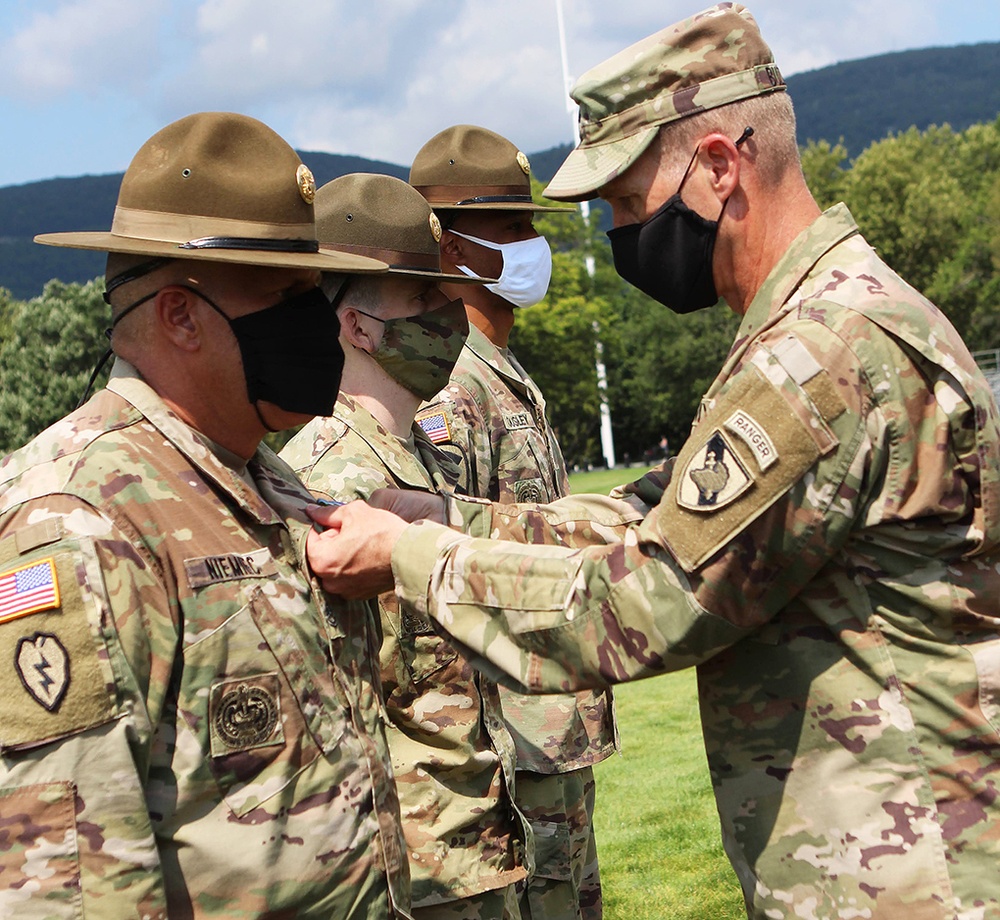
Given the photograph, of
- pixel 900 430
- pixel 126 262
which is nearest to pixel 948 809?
pixel 900 430

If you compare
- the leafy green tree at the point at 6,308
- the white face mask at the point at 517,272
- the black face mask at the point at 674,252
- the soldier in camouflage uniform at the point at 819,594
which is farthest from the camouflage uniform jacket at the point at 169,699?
the leafy green tree at the point at 6,308

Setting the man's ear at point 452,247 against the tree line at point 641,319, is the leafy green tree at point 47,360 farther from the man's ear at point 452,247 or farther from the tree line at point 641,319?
the man's ear at point 452,247

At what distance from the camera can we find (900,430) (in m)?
2.47

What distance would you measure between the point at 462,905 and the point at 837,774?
5.14ft

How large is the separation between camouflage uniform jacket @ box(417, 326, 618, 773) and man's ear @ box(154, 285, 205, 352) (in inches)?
84.4

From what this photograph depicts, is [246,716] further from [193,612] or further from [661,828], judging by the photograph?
[661,828]

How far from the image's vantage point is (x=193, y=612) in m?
2.40

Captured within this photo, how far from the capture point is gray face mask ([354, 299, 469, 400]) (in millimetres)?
3990

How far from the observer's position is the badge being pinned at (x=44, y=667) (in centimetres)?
215

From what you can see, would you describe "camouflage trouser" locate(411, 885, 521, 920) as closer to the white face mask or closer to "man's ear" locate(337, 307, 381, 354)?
"man's ear" locate(337, 307, 381, 354)

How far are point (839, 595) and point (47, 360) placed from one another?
150 feet

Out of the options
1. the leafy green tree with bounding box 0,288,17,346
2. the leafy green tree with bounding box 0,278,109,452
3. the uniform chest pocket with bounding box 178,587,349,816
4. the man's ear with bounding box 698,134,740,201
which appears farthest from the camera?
the leafy green tree with bounding box 0,288,17,346

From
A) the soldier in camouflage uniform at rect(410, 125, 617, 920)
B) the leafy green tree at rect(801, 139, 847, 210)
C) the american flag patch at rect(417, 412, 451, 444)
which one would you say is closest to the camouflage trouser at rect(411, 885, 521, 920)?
the soldier in camouflage uniform at rect(410, 125, 617, 920)

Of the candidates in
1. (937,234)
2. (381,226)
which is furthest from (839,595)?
(937,234)
